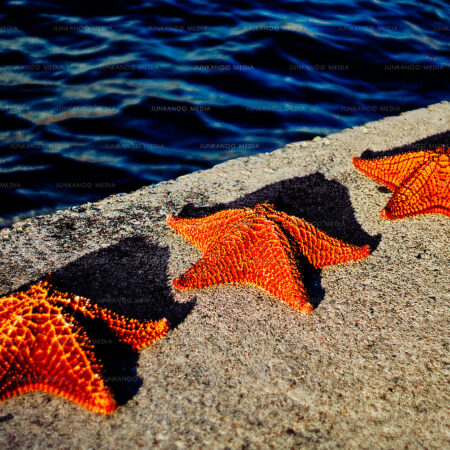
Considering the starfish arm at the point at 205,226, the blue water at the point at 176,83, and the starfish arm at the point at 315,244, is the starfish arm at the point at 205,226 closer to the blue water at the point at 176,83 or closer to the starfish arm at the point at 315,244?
the starfish arm at the point at 315,244

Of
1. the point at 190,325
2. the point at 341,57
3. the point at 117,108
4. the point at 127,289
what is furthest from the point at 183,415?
the point at 341,57

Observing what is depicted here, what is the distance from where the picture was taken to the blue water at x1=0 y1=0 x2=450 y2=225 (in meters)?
6.59

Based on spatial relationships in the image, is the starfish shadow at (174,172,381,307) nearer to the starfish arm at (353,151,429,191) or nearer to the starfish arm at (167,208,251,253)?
the starfish arm at (353,151,429,191)

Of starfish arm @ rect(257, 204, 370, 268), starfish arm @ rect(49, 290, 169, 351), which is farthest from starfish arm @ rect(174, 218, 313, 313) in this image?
starfish arm @ rect(49, 290, 169, 351)

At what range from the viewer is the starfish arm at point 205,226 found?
351 cm

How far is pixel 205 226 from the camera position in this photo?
11.9 ft

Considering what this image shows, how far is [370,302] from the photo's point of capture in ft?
11.1

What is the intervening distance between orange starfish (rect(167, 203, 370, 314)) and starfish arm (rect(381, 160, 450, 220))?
835 mm

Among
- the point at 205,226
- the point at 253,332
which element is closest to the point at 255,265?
the point at 253,332

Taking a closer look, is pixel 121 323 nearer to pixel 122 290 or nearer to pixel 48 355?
pixel 48 355

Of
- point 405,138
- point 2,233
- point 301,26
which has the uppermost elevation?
point 301,26

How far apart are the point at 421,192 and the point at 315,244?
1.25 m

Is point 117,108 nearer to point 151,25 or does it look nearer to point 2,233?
point 151,25

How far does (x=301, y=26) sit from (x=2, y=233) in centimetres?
787
